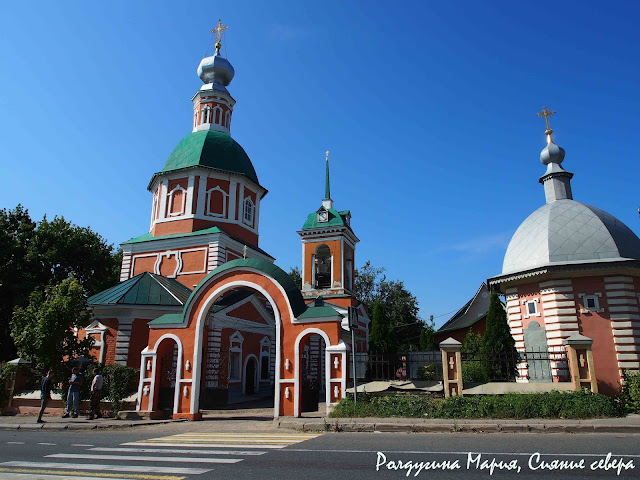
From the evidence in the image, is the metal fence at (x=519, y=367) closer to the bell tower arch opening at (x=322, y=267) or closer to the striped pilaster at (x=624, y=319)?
the striped pilaster at (x=624, y=319)

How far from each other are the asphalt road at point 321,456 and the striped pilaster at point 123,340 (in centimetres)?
817

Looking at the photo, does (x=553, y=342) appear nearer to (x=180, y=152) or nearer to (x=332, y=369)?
(x=332, y=369)

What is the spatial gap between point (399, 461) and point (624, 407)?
1013cm

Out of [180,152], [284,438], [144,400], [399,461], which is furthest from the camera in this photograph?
[180,152]

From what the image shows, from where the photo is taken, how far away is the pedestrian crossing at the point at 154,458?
20.6ft

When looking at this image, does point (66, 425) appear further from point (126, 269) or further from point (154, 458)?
point (126, 269)

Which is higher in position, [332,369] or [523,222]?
[523,222]

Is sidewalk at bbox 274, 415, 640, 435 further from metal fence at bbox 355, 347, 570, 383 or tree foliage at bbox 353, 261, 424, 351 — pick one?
tree foliage at bbox 353, 261, 424, 351

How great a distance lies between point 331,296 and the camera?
28.9m

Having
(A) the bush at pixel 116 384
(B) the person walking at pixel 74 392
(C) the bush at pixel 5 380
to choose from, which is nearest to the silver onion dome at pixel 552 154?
(A) the bush at pixel 116 384

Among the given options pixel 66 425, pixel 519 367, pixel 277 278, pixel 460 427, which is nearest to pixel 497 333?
pixel 519 367

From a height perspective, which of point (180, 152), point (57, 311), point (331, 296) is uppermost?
point (180, 152)

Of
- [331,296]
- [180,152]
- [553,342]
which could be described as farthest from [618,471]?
[180,152]

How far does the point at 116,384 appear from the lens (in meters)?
15.5
